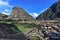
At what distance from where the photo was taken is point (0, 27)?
6.71 meters

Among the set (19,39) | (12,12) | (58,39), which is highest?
(12,12)

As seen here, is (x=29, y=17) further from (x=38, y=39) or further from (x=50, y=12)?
(x=50, y=12)

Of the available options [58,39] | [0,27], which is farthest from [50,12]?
[0,27]

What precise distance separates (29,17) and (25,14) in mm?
2777

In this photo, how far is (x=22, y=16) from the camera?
38.2 meters

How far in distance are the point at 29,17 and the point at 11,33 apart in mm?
28762

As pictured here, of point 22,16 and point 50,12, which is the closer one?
point 22,16

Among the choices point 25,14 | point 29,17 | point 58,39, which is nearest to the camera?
point 58,39

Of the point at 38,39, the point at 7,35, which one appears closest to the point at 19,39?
the point at 7,35

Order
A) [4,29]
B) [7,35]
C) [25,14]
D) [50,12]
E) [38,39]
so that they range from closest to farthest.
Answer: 1. [7,35]
2. [4,29]
3. [38,39]
4. [25,14]
5. [50,12]

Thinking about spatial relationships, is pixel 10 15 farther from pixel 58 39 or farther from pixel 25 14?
pixel 58 39

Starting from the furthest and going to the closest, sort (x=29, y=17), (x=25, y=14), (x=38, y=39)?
1. (x=25, y=14)
2. (x=29, y=17)
3. (x=38, y=39)

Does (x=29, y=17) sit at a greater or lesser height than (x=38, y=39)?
Result: greater

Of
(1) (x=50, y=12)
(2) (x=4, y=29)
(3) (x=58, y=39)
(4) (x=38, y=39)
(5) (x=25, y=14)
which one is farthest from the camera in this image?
(1) (x=50, y=12)
